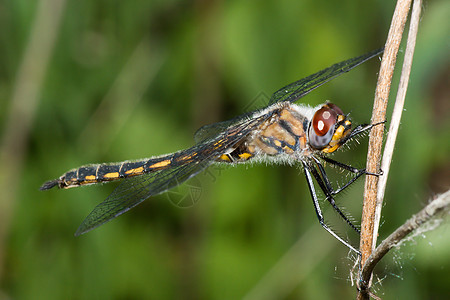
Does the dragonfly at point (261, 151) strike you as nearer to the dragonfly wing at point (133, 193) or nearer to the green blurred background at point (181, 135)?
the dragonfly wing at point (133, 193)

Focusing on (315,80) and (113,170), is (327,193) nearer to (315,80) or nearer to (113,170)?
(315,80)

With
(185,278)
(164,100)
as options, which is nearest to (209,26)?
(164,100)

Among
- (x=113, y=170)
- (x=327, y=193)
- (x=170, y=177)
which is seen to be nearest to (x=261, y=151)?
(x=327, y=193)

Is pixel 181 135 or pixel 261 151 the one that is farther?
pixel 181 135

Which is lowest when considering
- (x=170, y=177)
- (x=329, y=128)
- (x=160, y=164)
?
(x=329, y=128)

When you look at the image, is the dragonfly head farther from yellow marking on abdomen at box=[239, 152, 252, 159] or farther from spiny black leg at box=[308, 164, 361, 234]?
yellow marking on abdomen at box=[239, 152, 252, 159]

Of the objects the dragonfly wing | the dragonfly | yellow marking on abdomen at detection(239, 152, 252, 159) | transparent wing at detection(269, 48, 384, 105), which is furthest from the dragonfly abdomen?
transparent wing at detection(269, 48, 384, 105)

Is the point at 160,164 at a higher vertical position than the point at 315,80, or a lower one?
higher

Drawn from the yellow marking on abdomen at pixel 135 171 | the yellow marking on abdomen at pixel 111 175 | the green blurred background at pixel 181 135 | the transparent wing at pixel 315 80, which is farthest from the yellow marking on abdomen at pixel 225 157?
the yellow marking on abdomen at pixel 111 175

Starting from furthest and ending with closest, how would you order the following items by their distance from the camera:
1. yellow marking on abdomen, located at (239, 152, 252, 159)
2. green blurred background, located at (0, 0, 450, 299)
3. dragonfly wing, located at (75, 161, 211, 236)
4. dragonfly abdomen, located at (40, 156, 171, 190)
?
green blurred background, located at (0, 0, 450, 299) < dragonfly abdomen, located at (40, 156, 171, 190) < yellow marking on abdomen, located at (239, 152, 252, 159) < dragonfly wing, located at (75, 161, 211, 236)
